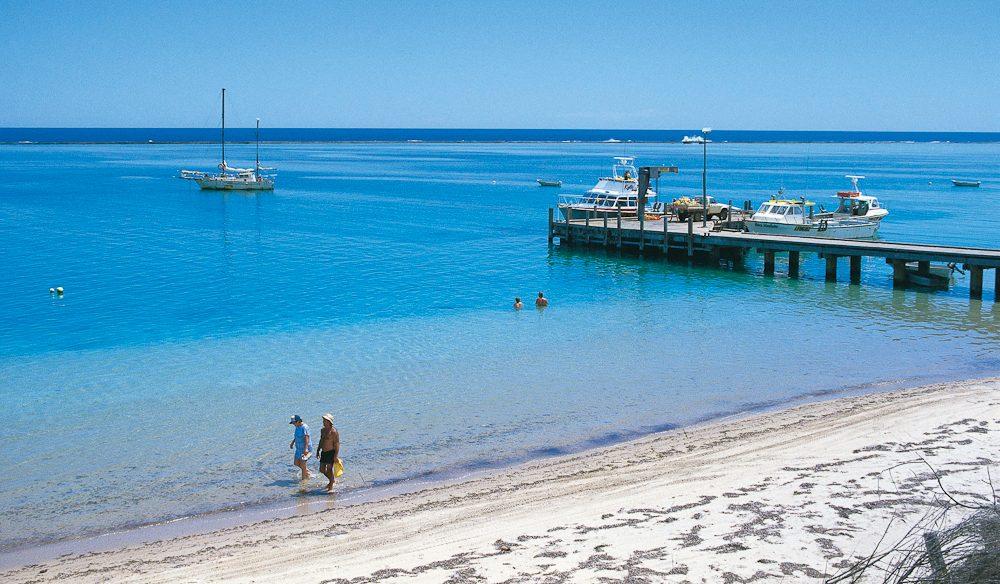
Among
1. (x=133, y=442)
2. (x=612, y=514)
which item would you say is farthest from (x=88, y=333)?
(x=612, y=514)

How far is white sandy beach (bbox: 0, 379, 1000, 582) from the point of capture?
11.2 meters

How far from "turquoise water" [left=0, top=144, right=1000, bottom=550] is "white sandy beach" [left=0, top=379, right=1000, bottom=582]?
1.84m

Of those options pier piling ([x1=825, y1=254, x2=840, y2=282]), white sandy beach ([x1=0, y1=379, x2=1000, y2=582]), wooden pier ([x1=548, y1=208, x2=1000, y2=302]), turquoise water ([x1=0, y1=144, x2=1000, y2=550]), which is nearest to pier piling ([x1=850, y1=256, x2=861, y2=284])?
wooden pier ([x1=548, y1=208, x2=1000, y2=302])

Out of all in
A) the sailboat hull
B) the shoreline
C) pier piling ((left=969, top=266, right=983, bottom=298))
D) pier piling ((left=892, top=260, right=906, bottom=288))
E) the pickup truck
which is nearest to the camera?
the shoreline

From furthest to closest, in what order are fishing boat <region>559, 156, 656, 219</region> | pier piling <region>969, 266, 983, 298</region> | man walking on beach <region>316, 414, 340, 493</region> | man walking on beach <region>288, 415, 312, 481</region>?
fishing boat <region>559, 156, 656, 219</region>, pier piling <region>969, 266, 983, 298</region>, man walking on beach <region>288, 415, 312, 481</region>, man walking on beach <region>316, 414, 340, 493</region>

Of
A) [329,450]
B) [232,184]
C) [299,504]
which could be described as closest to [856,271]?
[329,450]

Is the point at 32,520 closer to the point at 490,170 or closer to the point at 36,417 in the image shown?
the point at 36,417

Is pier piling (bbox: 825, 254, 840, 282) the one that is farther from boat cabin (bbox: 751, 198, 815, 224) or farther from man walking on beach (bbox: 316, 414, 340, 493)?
man walking on beach (bbox: 316, 414, 340, 493)

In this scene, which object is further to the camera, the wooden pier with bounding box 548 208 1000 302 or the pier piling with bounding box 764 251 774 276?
the pier piling with bounding box 764 251 774 276

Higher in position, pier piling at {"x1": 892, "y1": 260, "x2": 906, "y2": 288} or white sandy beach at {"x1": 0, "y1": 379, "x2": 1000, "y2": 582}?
pier piling at {"x1": 892, "y1": 260, "x2": 906, "y2": 288}

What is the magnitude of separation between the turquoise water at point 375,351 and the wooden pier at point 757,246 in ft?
3.51

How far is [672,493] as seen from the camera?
14.2 meters

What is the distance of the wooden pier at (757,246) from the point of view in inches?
1363

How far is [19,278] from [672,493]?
34.4 metres
